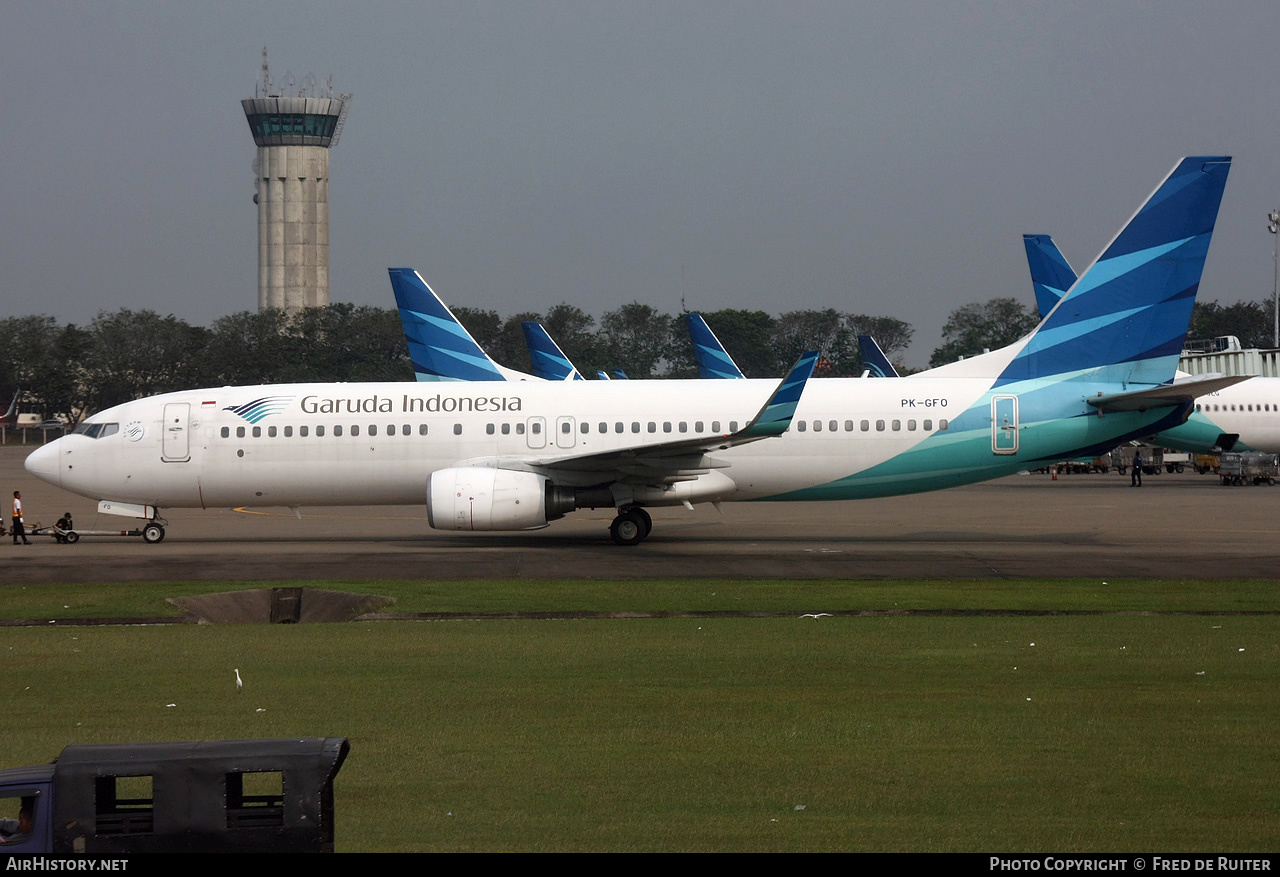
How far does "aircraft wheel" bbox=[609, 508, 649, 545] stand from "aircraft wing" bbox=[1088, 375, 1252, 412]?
9835mm

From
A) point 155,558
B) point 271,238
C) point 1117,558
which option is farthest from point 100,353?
point 1117,558

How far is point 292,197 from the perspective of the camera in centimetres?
17800

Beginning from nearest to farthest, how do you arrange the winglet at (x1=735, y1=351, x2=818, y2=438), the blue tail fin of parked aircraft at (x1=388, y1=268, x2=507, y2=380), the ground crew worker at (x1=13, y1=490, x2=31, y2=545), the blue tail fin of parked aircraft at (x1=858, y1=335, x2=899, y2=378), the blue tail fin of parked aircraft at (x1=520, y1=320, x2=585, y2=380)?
the winglet at (x1=735, y1=351, x2=818, y2=438) < the ground crew worker at (x1=13, y1=490, x2=31, y2=545) < the blue tail fin of parked aircraft at (x1=388, y1=268, x2=507, y2=380) < the blue tail fin of parked aircraft at (x1=520, y1=320, x2=585, y2=380) < the blue tail fin of parked aircraft at (x1=858, y1=335, x2=899, y2=378)

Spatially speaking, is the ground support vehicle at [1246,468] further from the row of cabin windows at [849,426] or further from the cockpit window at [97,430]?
the cockpit window at [97,430]

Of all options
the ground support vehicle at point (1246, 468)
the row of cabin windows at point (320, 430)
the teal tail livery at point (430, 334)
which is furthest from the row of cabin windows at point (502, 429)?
the ground support vehicle at point (1246, 468)

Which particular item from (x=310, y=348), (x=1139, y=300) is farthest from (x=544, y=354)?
(x=310, y=348)

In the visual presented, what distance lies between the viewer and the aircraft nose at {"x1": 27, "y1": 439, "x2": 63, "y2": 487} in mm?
29562

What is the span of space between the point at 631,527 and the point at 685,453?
2.09 meters

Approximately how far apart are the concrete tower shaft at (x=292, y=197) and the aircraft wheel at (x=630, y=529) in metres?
154

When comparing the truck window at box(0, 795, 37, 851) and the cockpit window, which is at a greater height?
the cockpit window

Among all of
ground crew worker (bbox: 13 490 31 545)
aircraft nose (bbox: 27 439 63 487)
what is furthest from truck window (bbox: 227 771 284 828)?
ground crew worker (bbox: 13 490 31 545)

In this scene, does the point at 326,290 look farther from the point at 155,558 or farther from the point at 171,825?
the point at 171,825

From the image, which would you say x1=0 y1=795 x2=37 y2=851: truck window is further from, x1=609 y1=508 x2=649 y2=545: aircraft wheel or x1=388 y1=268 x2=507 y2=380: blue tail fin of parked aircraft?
x1=388 y1=268 x2=507 y2=380: blue tail fin of parked aircraft

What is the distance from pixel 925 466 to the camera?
28.2m
